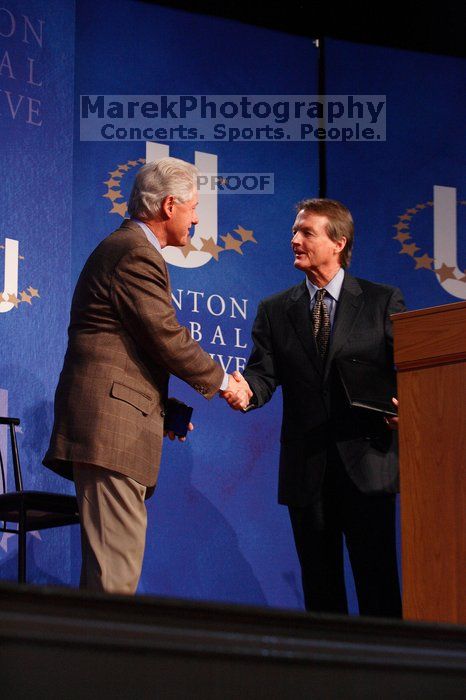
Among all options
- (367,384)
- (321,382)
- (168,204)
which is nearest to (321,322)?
(321,382)

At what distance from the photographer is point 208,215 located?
4418mm

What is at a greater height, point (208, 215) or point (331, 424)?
point (208, 215)

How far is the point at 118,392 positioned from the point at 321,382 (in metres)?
0.81

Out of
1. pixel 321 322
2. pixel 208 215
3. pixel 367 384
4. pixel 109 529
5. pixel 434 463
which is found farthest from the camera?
pixel 208 215

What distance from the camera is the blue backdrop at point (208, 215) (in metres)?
3.99

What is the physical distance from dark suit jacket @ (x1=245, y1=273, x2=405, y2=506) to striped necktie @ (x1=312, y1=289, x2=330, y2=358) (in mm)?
25

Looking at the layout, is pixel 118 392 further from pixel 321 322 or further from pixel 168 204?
pixel 321 322

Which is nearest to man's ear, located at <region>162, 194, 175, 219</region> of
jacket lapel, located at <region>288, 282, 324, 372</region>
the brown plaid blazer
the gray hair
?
the gray hair

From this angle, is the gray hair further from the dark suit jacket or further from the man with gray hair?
the dark suit jacket

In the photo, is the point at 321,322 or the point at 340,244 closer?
the point at 321,322

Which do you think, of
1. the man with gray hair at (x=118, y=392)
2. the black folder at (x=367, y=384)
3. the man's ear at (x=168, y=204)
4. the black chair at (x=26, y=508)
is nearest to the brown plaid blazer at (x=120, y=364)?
the man with gray hair at (x=118, y=392)

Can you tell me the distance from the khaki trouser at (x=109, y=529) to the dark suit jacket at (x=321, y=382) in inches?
26.3

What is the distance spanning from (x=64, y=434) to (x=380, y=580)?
1107mm

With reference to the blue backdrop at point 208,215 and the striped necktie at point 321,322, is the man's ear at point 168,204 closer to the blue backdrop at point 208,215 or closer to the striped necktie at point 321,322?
the striped necktie at point 321,322
